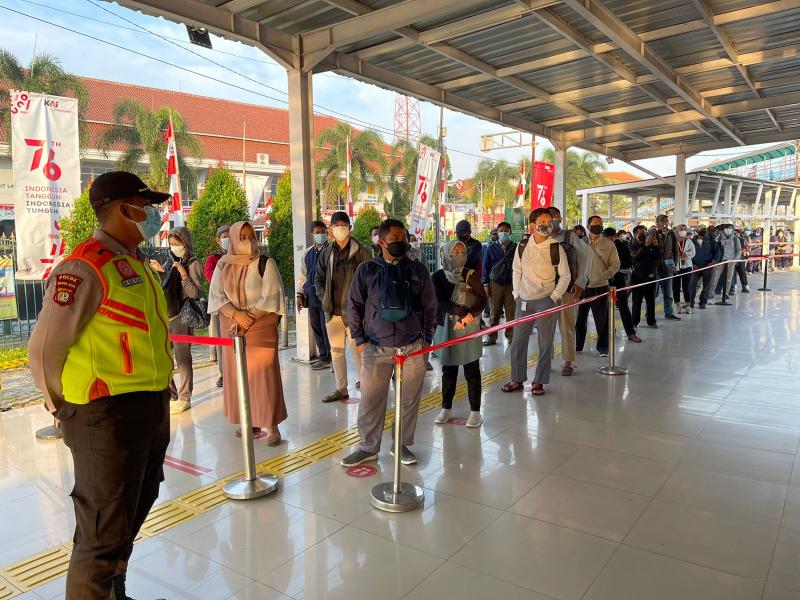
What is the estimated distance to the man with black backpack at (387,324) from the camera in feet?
12.9

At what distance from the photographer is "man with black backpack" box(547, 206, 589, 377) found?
255 inches

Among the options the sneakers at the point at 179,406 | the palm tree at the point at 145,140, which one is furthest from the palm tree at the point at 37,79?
the sneakers at the point at 179,406

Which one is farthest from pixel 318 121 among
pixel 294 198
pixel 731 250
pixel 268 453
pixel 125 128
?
pixel 268 453

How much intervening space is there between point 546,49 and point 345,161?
26643 millimetres

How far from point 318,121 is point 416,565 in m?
51.2

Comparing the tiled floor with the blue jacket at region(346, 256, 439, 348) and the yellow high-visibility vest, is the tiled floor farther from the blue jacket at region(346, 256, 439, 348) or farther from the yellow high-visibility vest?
the yellow high-visibility vest

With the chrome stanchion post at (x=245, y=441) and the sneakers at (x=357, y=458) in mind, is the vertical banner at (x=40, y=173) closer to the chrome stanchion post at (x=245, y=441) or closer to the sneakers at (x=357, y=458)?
the chrome stanchion post at (x=245, y=441)

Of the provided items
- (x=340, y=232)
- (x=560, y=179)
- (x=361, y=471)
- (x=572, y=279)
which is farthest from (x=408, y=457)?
(x=560, y=179)

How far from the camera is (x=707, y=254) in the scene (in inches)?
498

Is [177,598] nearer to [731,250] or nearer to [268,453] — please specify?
[268,453]

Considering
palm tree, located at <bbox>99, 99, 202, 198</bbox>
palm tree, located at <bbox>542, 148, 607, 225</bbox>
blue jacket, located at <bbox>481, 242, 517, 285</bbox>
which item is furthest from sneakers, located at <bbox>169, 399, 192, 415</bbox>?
palm tree, located at <bbox>542, 148, 607, 225</bbox>

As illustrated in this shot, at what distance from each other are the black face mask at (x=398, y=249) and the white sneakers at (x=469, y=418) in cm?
175

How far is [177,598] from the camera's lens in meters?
2.66

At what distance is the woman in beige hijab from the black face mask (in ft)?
3.56
